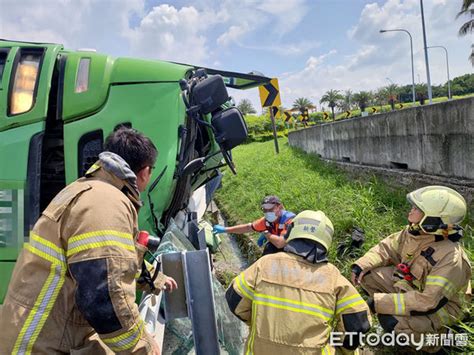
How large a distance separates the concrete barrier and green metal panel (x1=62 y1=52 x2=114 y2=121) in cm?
329

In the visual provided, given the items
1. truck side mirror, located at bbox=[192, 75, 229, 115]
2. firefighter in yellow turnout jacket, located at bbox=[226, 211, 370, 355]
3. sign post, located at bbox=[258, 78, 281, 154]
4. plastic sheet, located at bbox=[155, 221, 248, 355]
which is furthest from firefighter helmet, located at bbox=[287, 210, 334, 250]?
sign post, located at bbox=[258, 78, 281, 154]

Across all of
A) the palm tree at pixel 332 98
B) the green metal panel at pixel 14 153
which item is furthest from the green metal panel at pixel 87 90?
the palm tree at pixel 332 98

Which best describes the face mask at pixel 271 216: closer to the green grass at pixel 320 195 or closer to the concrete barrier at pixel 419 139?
the green grass at pixel 320 195

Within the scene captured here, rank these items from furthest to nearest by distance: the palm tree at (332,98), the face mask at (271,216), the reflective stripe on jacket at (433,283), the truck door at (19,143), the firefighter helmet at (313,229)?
the palm tree at (332,98) → the face mask at (271,216) → the truck door at (19,143) → the reflective stripe on jacket at (433,283) → the firefighter helmet at (313,229)

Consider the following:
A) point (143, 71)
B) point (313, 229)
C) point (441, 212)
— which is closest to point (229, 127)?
point (143, 71)

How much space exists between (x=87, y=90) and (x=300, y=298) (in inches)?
81.2

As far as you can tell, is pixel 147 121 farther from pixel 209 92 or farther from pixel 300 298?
pixel 300 298

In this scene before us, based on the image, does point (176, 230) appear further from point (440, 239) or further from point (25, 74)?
point (440, 239)

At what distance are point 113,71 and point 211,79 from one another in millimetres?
753

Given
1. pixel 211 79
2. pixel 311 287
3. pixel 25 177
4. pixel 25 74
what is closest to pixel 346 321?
pixel 311 287

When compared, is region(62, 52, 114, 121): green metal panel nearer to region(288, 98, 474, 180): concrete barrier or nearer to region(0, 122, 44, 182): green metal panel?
region(0, 122, 44, 182): green metal panel

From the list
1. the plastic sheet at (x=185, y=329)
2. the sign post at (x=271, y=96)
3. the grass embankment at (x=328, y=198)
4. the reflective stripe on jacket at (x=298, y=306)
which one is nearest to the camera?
the reflective stripe on jacket at (x=298, y=306)

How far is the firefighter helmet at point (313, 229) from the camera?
2.09m

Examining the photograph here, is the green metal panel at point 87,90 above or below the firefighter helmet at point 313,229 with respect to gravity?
above
